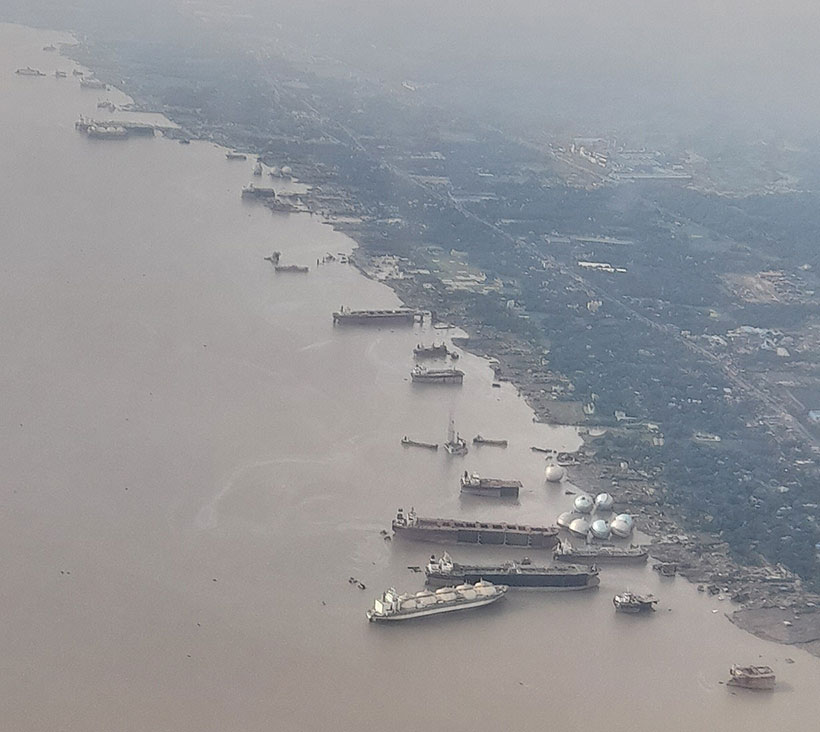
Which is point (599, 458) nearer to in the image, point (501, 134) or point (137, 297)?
point (137, 297)

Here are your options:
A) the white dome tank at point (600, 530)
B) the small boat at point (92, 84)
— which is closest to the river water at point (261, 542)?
the white dome tank at point (600, 530)

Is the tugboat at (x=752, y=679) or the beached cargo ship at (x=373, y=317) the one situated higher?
the beached cargo ship at (x=373, y=317)

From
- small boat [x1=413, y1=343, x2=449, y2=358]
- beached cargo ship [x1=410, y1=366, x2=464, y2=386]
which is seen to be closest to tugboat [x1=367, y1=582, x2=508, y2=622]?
beached cargo ship [x1=410, y1=366, x2=464, y2=386]

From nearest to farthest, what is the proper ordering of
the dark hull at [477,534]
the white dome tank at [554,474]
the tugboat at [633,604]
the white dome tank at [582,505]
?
1. the tugboat at [633,604]
2. the dark hull at [477,534]
3. the white dome tank at [582,505]
4. the white dome tank at [554,474]

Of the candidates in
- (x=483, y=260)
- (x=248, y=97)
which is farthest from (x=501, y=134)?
(x=483, y=260)

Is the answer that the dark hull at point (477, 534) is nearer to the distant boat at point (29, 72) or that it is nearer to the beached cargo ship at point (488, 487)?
the beached cargo ship at point (488, 487)
